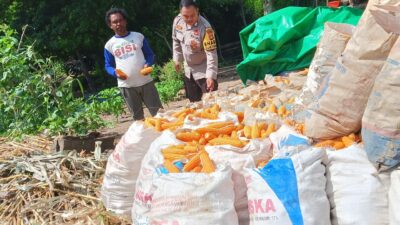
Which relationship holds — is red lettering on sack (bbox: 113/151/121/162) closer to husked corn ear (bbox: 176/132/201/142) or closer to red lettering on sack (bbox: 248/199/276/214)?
husked corn ear (bbox: 176/132/201/142)

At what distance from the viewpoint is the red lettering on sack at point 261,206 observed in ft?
7.99

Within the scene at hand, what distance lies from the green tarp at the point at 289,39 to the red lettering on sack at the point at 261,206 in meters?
2.63

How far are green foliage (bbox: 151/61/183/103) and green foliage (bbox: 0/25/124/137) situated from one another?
4.04 meters

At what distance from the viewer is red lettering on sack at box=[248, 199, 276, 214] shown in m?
2.44

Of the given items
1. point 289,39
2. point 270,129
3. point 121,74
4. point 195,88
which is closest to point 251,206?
point 270,129

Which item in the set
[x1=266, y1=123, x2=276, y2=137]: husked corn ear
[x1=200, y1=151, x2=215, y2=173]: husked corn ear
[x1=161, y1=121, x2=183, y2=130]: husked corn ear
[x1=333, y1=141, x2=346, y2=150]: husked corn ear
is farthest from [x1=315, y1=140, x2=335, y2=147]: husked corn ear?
[x1=161, y1=121, x2=183, y2=130]: husked corn ear

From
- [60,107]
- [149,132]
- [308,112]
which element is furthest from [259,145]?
[60,107]

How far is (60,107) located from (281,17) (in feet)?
10.5

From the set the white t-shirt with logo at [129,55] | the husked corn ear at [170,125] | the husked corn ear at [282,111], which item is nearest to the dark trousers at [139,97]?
the white t-shirt with logo at [129,55]

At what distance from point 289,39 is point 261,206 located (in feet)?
9.44

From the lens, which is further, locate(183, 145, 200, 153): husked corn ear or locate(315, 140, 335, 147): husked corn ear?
locate(183, 145, 200, 153): husked corn ear

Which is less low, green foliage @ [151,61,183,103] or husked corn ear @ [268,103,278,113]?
husked corn ear @ [268,103,278,113]

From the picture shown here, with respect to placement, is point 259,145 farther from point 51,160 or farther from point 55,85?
point 55,85

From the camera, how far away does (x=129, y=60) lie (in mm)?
6020
